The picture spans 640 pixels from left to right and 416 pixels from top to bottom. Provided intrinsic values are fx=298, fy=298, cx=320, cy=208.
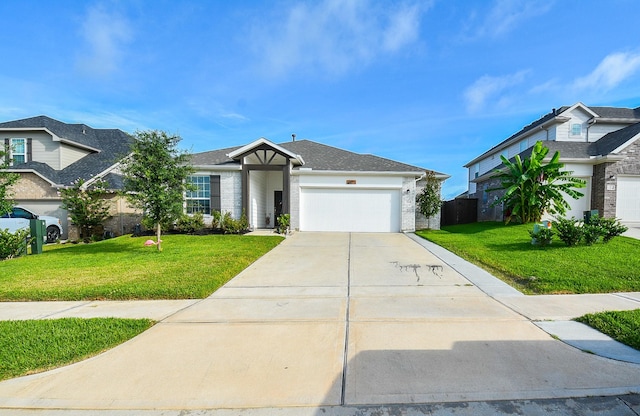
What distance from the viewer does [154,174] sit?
30.0 ft

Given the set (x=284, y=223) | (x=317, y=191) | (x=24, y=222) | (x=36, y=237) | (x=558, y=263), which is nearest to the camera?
(x=558, y=263)

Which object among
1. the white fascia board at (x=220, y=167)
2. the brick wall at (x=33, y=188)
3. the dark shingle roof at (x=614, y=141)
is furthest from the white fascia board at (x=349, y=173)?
the brick wall at (x=33, y=188)

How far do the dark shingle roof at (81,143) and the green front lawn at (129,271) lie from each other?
8032mm

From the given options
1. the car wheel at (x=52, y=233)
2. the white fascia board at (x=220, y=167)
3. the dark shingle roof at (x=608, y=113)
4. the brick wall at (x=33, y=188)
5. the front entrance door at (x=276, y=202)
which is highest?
the dark shingle roof at (x=608, y=113)

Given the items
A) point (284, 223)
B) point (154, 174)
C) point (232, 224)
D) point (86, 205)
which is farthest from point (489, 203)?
point (86, 205)

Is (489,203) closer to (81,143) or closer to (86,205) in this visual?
(86,205)

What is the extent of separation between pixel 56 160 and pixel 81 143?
1786mm

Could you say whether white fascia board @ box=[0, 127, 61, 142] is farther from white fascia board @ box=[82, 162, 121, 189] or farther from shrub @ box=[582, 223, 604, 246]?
shrub @ box=[582, 223, 604, 246]

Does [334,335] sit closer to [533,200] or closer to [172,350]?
[172,350]

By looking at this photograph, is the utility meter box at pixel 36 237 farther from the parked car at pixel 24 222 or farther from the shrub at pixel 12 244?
the parked car at pixel 24 222

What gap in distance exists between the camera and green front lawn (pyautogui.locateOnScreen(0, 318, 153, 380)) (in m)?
3.06

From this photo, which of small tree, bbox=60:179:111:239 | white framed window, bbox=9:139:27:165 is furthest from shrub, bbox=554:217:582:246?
white framed window, bbox=9:139:27:165

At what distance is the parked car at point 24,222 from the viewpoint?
13.0m

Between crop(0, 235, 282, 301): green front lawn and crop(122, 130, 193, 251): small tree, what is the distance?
149cm
